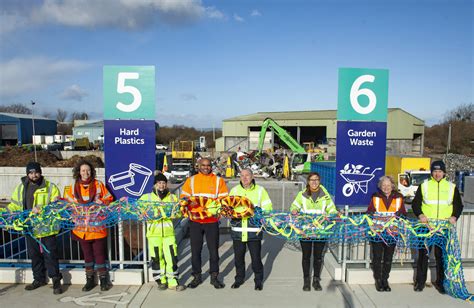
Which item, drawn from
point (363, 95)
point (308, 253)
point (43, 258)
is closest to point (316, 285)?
point (308, 253)

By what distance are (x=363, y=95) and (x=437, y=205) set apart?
1956 mm

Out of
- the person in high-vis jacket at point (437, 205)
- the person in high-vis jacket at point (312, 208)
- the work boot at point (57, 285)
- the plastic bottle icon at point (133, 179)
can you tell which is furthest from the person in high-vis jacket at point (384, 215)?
the work boot at point (57, 285)

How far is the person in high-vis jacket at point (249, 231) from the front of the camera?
4.36 metres

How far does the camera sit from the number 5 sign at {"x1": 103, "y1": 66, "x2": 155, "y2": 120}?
489 cm

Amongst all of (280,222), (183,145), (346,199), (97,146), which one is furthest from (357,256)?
(97,146)

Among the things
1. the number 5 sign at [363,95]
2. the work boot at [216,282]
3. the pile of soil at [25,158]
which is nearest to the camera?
the work boot at [216,282]

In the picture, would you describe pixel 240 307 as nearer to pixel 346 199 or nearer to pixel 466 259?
pixel 346 199

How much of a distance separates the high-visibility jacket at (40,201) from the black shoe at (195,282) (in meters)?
2.06

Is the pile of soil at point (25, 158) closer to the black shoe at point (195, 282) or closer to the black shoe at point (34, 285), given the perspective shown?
the black shoe at point (34, 285)

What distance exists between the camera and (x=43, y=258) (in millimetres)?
4555

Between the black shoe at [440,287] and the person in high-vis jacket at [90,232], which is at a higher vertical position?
the person in high-vis jacket at [90,232]

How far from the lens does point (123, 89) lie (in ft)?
16.1

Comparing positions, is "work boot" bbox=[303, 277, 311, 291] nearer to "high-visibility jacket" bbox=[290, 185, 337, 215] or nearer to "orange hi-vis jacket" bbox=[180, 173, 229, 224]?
"high-visibility jacket" bbox=[290, 185, 337, 215]

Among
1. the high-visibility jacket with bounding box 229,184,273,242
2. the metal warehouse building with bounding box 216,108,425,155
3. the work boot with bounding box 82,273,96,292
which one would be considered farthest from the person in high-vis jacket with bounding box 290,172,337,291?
the metal warehouse building with bounding box 216,108,425,155
